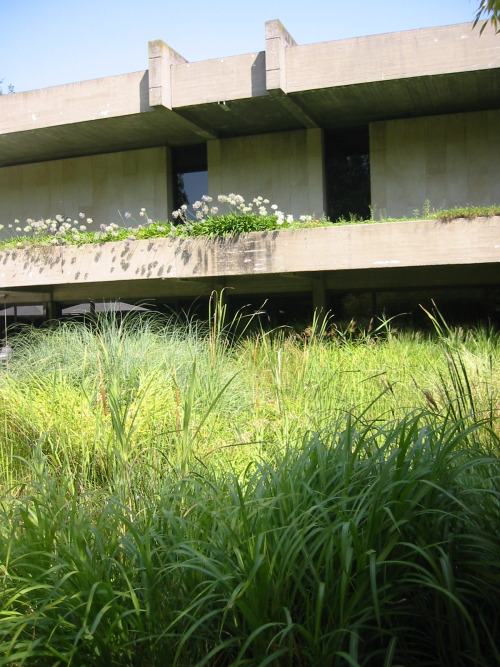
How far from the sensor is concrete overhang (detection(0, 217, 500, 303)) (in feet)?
35.1

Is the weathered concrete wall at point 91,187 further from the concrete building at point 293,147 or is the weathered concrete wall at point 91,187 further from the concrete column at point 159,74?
the concrete column at point 159,74

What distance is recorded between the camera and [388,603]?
270 centimetres

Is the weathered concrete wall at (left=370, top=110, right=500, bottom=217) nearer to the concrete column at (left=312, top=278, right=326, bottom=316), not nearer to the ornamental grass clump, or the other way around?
the concrete column at (left=312, top=278, right=326, bottom=316)

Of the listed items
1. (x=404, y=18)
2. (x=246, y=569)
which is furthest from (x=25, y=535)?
(x=404, y=18)

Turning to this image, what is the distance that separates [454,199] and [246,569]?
13027 millimetres

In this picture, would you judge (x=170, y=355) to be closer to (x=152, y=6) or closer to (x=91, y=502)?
(x=91, y=502)

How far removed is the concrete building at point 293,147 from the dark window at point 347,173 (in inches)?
1.2

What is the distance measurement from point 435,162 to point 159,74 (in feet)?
19.7

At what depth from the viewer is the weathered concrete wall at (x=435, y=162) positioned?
14234 mm

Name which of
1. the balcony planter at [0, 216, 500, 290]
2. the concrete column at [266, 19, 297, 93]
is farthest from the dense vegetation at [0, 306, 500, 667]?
the concrete column at [266, 19, 297, 93]

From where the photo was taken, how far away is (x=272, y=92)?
12969 mm

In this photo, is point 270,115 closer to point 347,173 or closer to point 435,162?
point 347,173

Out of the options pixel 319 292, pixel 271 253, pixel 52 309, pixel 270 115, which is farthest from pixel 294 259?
pixel 52 309

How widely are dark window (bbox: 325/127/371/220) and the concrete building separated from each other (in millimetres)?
31
